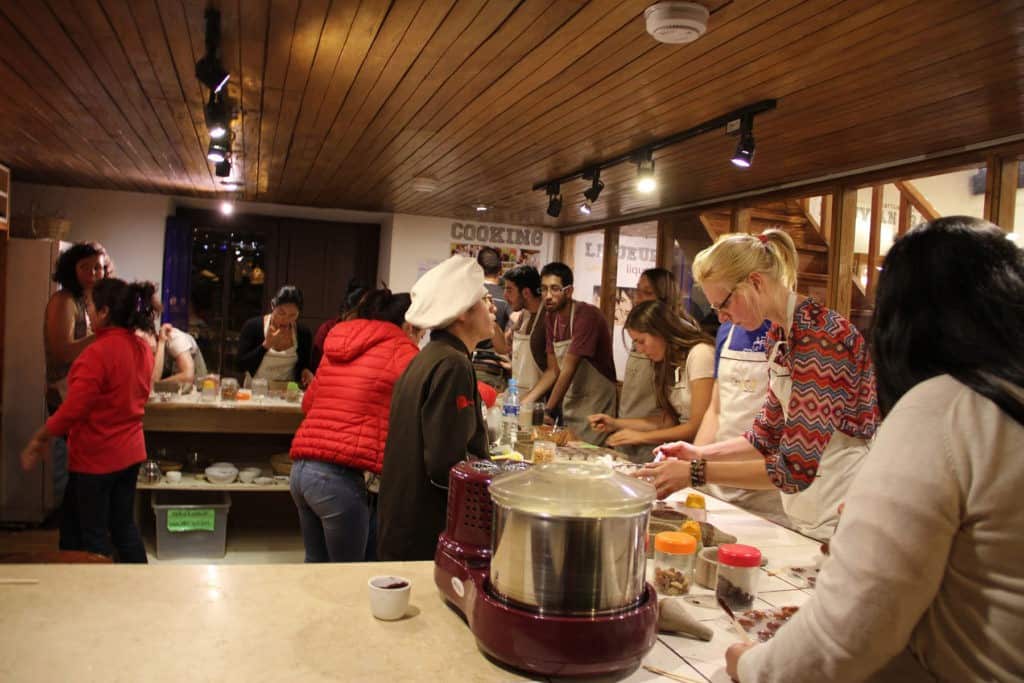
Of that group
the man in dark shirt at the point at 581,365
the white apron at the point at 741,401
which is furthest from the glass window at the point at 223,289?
the white apron at the point at 741,401

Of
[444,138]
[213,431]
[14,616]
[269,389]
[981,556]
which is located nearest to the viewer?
[981,556]

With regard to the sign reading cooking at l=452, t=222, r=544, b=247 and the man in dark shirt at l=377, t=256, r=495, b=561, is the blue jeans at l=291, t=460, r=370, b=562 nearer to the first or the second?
the man in dark shirt at l=377, t=256, r=495, b=561

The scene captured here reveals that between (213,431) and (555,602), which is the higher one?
(555,602)

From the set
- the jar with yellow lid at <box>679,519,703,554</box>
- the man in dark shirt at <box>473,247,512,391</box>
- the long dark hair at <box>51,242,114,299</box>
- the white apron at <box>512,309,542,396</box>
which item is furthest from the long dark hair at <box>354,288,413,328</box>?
the long dark hair at <box>51,242,114,299</box>

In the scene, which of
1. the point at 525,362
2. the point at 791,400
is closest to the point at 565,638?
the point at 791,400

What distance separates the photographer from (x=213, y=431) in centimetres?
476

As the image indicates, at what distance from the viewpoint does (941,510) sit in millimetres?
867

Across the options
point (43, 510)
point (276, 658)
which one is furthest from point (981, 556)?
point (43, 510)

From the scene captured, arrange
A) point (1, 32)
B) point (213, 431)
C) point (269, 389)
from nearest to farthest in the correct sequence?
point (1, 32) < point (213, 431) < point (269, 389)

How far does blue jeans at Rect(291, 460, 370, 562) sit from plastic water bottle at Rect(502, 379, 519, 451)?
0.74 meters

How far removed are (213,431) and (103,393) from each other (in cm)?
137

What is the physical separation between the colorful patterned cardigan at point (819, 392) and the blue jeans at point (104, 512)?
9.77ft

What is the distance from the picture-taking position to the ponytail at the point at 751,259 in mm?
2338

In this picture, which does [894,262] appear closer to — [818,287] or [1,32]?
[1,32]
